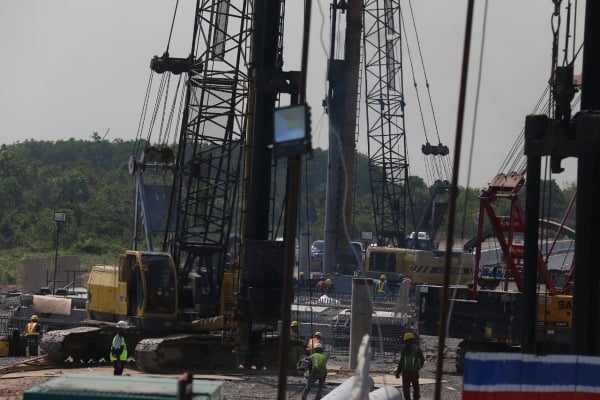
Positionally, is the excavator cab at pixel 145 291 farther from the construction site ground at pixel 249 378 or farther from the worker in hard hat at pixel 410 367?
the worker in hard hat at pixel 410 367

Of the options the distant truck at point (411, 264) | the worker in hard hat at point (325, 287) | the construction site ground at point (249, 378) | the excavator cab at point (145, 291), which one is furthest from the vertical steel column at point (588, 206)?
the distant truck at point (411, 264)

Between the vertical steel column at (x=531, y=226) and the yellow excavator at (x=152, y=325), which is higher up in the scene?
the vertical steel column at (x=531, y=226)

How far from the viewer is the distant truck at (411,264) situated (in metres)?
66.1

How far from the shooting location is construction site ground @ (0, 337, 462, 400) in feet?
80.9

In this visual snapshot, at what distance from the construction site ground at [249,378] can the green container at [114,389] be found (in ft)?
35.9

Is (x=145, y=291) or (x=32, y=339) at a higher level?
(x=145, y=291)

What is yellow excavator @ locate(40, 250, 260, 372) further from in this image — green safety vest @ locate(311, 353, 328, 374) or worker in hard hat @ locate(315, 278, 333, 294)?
worker in hard hat @ locate(315, 278, 333, 294)

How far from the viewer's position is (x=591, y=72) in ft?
58.5

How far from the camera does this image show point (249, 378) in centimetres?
2672

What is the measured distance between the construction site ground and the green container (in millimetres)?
10950

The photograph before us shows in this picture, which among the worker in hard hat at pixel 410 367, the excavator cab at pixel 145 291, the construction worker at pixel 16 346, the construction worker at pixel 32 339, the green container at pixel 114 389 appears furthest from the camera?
the construction worker at pixel 32 339

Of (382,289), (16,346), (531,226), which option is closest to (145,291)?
(16,346)

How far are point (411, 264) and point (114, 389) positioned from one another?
58.5m

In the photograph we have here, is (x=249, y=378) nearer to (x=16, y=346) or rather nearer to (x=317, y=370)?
(x=317, y=370)
